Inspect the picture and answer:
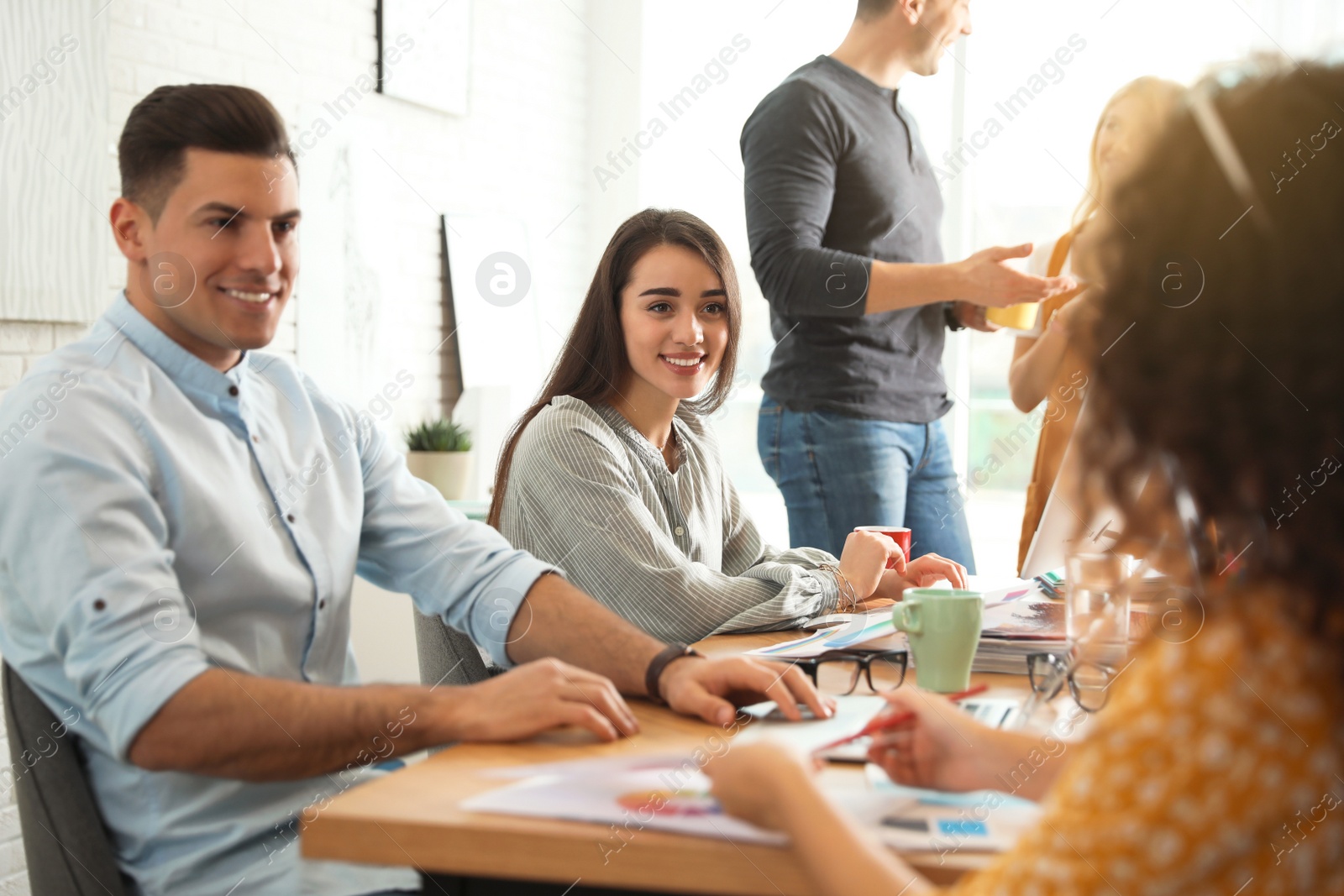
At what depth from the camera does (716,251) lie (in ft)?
6.70

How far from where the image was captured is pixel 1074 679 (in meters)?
1.19

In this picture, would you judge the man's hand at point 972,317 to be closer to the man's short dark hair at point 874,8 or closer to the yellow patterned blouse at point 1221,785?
the man's short dark hair at point 874,8

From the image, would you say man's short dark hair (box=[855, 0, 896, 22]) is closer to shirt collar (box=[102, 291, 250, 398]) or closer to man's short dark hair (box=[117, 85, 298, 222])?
man's short dark hair (box=[117, 85, 298, 222])

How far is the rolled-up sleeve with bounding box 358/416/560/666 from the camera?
4.68 ft

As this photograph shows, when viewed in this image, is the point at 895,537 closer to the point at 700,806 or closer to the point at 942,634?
the point at 942,634

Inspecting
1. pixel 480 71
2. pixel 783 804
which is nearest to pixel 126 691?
pixel 783 804

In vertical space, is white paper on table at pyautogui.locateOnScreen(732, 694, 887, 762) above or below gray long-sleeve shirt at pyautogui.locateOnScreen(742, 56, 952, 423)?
below

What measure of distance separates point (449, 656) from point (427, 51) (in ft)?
9.97

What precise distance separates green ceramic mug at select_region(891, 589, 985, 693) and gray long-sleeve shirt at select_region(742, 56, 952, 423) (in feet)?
3.66

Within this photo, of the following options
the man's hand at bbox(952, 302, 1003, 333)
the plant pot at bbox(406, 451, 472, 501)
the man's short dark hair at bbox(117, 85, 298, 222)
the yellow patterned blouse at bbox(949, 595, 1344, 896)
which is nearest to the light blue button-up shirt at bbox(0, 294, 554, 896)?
the man's short dark hair at bbox(117, 85, 298, 222)

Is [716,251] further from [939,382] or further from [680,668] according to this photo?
[680,668]

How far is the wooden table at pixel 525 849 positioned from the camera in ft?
2.49

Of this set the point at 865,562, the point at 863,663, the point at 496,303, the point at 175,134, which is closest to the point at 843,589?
the point at 865,562

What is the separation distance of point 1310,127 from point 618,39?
4.69m
